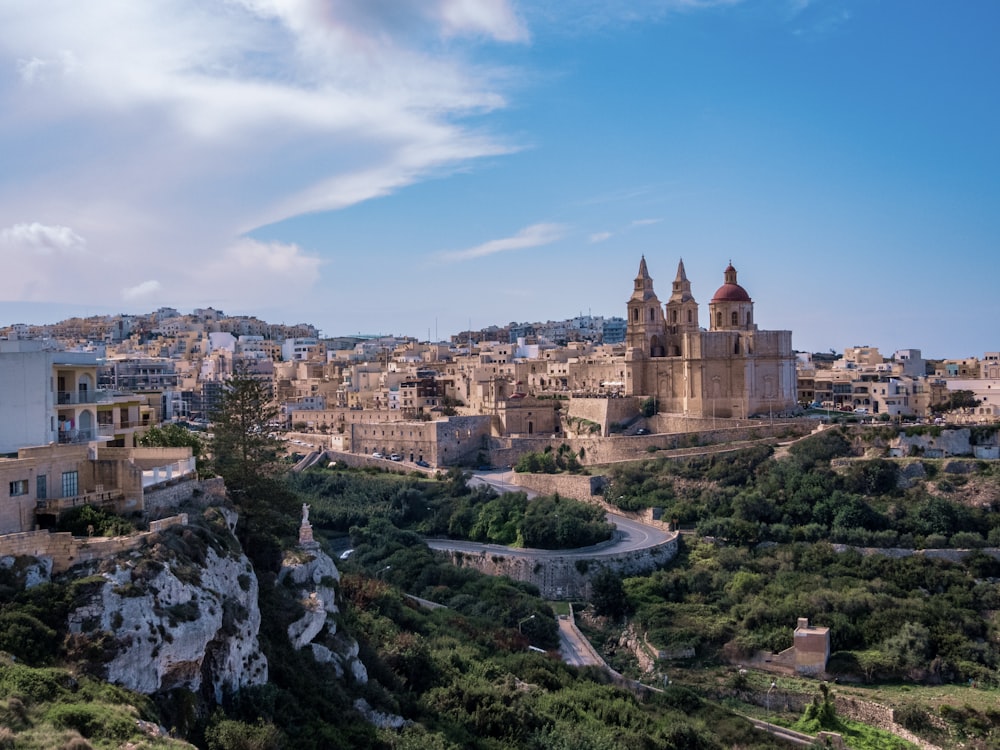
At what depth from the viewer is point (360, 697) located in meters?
18.9

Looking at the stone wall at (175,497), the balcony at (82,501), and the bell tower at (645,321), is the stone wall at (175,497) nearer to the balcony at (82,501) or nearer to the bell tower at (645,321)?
the balcony at (82,501)

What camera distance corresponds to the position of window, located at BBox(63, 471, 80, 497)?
1727 centimetres

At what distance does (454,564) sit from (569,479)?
10.8 meters

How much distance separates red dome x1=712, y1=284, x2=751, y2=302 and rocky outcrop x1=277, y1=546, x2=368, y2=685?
35.7 metres

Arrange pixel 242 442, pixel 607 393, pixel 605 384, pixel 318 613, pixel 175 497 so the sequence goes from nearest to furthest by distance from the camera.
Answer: pixel 175 497
pixel 318 613
pixel 242 442
pixel 607 393
pixel 605 384

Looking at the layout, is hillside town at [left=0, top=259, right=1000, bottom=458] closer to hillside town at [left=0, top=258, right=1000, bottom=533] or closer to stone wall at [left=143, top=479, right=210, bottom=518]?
hillside town at [left=0, top=258, right=1000, bottom=533]

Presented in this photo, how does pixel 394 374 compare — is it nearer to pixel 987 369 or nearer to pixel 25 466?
pixel 987 369

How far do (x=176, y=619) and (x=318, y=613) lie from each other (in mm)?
5073

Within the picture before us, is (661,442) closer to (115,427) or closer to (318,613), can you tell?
(115,427)

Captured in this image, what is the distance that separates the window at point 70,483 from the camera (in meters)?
17.3

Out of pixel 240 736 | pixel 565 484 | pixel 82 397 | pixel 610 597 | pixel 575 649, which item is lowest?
pixel 575 649

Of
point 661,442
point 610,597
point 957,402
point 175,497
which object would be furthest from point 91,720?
point 957,402

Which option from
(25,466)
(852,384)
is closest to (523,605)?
(25,466)

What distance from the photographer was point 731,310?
2099 inches
